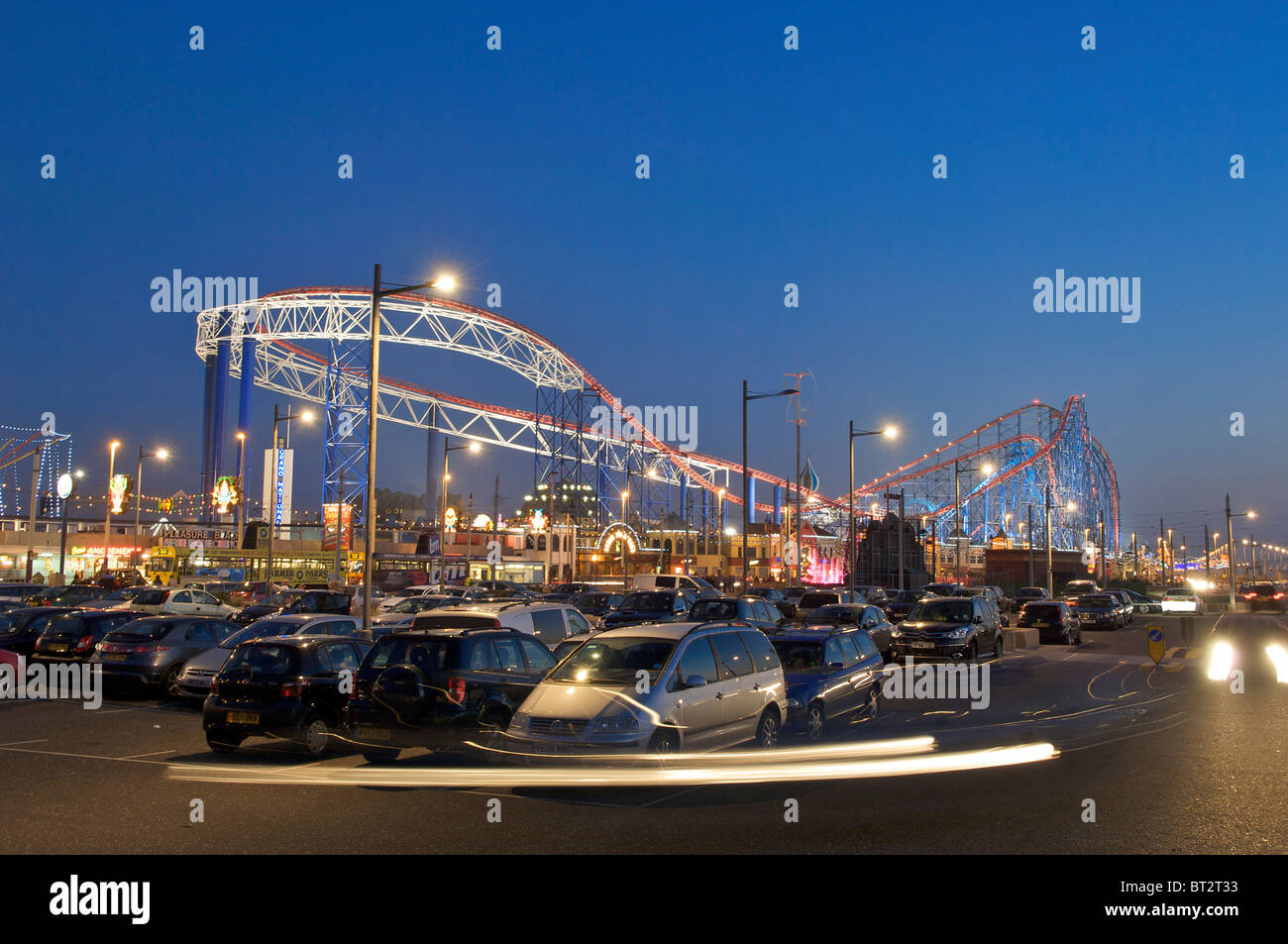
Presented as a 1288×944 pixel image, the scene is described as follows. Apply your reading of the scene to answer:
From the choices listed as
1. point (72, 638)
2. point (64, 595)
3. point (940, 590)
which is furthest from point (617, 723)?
point (940, 590)

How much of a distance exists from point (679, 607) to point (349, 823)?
19.1 m

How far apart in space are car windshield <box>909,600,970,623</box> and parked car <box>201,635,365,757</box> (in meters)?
16.5

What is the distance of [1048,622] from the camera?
108ft

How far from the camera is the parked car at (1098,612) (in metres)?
42.0

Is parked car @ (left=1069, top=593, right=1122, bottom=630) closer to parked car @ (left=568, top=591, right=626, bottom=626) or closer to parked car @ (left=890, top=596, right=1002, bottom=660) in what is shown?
parked car @ (left=890, top=596, right=1002, bottom=660)

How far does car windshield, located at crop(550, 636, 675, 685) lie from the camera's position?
10.4 metres

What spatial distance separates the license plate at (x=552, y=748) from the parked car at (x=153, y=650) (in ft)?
30.5

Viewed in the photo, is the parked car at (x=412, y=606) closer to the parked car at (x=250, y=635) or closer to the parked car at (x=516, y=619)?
the parked car at (x=516, y=619)

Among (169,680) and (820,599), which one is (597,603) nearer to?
(820,599)

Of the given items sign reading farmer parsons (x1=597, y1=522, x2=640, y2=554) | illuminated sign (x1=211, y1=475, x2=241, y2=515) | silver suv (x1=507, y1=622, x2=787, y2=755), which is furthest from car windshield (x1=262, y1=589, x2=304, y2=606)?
sign reading farmer parsons (x1=597, y1=522, x2=640, y2=554)

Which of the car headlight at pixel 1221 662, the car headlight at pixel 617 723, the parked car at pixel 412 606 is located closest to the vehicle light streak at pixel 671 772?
the car headlight at pixel 617 723

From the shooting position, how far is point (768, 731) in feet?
38.4

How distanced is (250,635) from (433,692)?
7.22 metres
